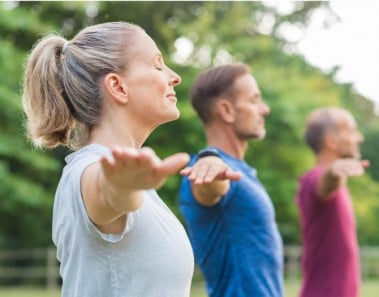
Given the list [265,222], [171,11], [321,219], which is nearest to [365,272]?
[171,11]

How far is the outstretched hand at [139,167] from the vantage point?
173cm

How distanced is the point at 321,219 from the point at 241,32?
16487 mm

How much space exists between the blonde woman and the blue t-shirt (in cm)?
139

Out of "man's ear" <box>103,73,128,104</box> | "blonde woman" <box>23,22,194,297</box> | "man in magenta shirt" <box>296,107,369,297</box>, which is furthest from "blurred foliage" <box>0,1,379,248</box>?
→ "man's ear" <box>103,73,128,104</box>

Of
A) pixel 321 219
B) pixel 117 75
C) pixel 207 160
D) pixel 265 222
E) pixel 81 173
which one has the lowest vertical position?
pixel 321 219

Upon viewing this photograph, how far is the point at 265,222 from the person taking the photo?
12.8ft

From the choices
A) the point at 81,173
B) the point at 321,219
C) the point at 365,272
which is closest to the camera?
the point at 81,173

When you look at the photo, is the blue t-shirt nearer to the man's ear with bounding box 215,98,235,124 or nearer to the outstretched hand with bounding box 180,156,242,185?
the man's ear with bounding box 215,98,235,124

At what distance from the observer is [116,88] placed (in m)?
2.33

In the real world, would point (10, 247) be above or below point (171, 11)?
below

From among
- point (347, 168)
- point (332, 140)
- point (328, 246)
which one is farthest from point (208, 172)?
point (332, 140)

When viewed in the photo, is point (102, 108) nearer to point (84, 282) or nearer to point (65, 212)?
point (65, 212)

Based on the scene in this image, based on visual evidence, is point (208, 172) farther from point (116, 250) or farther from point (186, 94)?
point (186, 94)

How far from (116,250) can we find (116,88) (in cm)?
43
